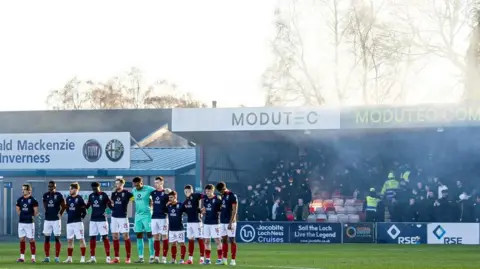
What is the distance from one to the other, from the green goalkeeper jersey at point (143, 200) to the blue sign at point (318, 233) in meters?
15.8

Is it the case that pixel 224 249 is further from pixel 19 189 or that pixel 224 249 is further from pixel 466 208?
pixel 19 189

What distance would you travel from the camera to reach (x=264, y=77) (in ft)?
214

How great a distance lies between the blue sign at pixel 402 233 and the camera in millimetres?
44719

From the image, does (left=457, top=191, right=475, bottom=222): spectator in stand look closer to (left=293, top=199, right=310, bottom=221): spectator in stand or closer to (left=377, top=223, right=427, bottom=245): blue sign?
(left=377, top=223, right=427, bottom=245): blue sign

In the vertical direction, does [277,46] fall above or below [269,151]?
above

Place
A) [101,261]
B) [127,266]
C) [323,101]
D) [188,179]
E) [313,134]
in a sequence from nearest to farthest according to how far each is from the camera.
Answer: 1. [127,266]
2. [101,261]
3. [313,134]
4. [188,179]
5. [323,101]

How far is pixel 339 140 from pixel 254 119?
4.55 meters

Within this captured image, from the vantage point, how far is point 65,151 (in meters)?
51.6

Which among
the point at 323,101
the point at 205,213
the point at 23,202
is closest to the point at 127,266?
the point at 205,213

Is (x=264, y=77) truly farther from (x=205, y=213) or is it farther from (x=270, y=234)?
(x=205, y=213)

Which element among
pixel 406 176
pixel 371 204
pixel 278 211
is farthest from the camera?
pixel 278 211

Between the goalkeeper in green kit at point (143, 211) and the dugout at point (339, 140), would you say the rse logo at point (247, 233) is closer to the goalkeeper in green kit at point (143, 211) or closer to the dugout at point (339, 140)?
the dugout at point (339, 140)

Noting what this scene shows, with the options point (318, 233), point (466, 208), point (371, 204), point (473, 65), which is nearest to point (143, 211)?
point (318, 233)

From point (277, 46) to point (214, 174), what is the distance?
15.1 meters
